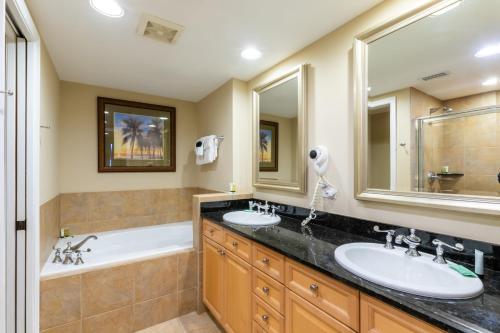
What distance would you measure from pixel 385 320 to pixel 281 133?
5.20 ft

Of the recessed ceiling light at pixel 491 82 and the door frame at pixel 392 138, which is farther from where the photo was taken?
the door frame at pixel 392 138

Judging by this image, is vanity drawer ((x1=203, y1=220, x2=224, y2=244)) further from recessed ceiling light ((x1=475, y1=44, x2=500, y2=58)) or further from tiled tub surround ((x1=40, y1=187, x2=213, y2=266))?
recessed ceiling light ((x1=475, y1=44, x2=500, y2=58))

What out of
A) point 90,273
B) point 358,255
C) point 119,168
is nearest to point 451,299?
point 358,255

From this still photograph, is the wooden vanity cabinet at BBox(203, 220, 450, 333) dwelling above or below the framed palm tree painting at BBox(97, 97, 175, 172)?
below

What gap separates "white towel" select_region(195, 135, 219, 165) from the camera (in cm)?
277

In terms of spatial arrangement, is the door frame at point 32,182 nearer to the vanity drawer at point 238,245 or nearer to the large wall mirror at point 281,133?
the vanity drawer at point 238,245

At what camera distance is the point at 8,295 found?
1.44 m

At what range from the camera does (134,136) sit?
2.98 m

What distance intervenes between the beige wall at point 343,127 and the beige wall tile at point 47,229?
188 centimetres

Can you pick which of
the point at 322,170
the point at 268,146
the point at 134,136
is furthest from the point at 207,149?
the point at 322,170

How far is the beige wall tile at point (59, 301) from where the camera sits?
1671mm

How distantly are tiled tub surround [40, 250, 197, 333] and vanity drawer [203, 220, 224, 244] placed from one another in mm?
290

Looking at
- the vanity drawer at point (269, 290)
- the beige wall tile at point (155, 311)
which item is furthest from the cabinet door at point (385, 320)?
the beige wall tile at point (155, 311)

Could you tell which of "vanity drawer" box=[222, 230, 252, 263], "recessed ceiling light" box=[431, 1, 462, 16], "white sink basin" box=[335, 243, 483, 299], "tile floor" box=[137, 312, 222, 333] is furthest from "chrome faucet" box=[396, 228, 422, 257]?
"tile floor" box=[137, 312, 222, 333]
